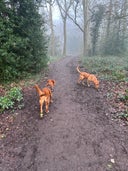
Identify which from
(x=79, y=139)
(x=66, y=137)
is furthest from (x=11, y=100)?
(x=79, y=139)

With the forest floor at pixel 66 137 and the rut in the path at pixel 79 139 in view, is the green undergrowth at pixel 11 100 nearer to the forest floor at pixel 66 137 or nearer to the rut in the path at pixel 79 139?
the forest floor at pixel 66 137

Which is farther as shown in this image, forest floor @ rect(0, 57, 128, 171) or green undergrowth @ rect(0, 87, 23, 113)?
green undergrowth @ rect(0, 87, 23, 113)

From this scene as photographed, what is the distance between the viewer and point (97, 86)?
922 centimetres

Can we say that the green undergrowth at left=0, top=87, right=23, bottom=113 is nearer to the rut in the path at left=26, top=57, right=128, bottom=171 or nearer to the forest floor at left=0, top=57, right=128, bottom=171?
the forest floor at left=0, top=57, right=128, bottom=171

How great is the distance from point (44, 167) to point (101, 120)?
2.61 meters

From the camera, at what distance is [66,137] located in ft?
17.7

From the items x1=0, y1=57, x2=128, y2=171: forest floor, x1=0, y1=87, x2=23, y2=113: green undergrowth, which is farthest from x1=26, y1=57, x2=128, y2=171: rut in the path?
x1=0, y1=87, x2=23, y2=113: green undergrowth

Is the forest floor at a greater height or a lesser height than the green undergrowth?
lesser

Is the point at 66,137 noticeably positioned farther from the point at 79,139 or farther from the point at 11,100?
the point at 11,100

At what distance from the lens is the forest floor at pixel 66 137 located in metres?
4.48

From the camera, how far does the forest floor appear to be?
4.48m

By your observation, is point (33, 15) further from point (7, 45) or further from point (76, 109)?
point (76, 109)

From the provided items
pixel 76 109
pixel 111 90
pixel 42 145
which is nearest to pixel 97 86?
pixel 111 90

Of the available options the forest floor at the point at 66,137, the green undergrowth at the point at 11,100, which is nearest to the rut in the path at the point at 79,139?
the forest floor at the point at 66,137
